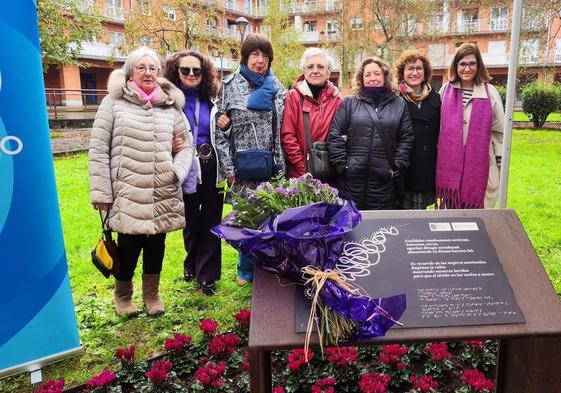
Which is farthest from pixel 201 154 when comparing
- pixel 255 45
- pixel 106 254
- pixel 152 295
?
pixel 152 295

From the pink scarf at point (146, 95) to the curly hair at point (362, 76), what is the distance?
5.05 feet

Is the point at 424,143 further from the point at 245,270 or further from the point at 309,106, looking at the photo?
the point at 245,270

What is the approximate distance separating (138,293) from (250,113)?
6.32 ft

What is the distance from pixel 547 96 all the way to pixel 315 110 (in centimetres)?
1781

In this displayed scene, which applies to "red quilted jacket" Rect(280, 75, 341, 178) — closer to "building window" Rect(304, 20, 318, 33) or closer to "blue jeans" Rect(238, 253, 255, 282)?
"blue jeans" Rect(238, 253, 255, 282)

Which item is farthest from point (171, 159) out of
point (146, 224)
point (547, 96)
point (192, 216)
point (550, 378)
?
point (547, 96)

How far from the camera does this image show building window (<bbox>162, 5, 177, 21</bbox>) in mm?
18297

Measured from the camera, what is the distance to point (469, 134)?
13.0ft

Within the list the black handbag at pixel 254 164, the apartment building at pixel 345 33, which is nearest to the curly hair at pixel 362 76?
the black handbag at pixel 254 164

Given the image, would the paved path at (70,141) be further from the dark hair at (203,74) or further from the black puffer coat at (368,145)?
the black puffer coat at (368,145)

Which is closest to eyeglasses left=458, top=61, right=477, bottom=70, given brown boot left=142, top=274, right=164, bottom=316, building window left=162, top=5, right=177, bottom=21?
brown boot left=142, top=274, right=164, bottom=316

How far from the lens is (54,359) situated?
123 inches

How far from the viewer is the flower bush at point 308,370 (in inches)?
105

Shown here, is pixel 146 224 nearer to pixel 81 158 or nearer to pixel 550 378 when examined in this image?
pixel 550 378
